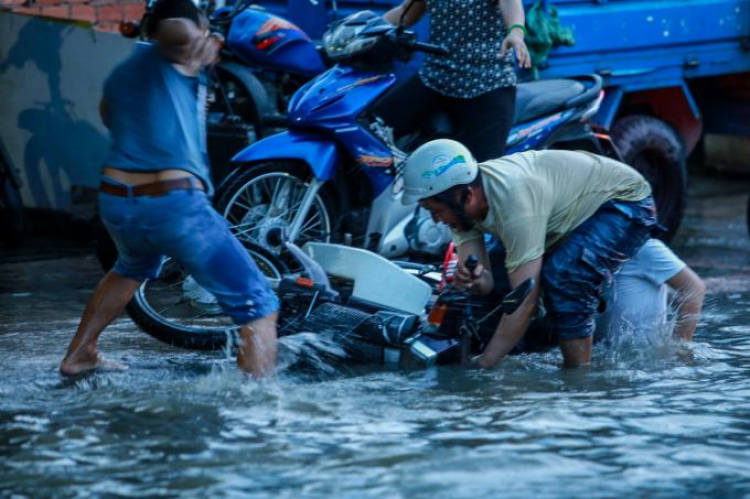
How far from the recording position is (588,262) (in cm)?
539

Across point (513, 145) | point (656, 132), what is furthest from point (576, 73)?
point (513, 145)

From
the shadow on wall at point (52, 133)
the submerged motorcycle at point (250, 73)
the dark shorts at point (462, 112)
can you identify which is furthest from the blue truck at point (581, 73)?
the dark shorts at point (462, 112)

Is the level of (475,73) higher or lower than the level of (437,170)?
higher

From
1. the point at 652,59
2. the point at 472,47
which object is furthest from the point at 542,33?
the point at 472,47

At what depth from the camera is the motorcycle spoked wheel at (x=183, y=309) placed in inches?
235

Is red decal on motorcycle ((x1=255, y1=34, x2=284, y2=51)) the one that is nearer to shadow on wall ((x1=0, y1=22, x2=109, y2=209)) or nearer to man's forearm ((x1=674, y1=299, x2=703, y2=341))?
shadow on wall ((x1=0, y1=22, x2=109, y2=209))

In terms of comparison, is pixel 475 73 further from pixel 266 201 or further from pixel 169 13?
pixel 169 13

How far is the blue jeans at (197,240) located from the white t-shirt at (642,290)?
5.67ft

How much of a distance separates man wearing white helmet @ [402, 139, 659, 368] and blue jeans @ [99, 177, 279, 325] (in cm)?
80

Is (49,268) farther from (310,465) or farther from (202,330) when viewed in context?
(310,465)

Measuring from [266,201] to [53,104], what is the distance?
2791mm

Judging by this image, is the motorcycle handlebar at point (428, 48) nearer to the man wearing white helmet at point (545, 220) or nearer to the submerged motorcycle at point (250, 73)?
the submerged motorcycle at point (250, 73)

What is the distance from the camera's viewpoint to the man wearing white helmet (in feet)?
17.1

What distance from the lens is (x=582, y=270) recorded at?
5395 millimetres
